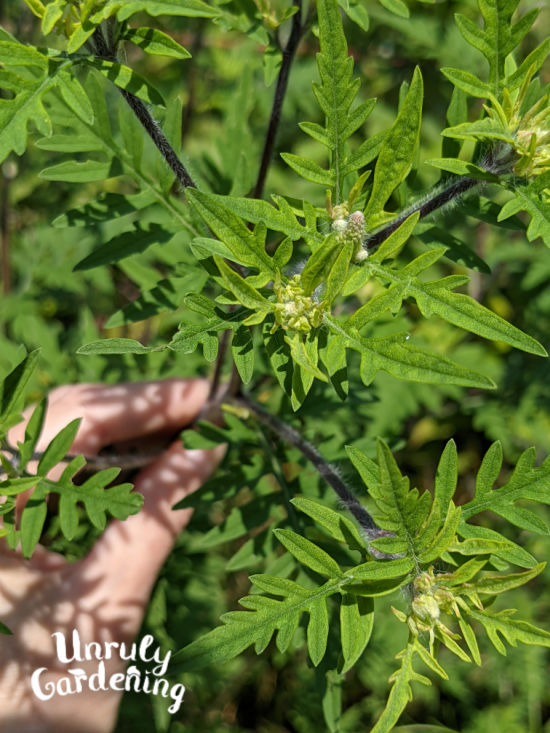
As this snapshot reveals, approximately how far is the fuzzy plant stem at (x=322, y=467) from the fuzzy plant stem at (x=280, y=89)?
75 centimetres

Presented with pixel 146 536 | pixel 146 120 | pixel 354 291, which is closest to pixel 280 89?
pixel 146 120

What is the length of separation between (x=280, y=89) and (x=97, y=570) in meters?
1.61

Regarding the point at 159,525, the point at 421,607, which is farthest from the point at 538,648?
the point at 421,607

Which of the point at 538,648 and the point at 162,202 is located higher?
the point at 162,202

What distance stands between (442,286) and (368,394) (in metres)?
1.20

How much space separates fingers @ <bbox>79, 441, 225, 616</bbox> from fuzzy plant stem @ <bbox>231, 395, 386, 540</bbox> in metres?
0.32

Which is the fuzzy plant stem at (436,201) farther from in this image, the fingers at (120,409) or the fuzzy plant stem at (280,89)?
the fingers at (120,409)

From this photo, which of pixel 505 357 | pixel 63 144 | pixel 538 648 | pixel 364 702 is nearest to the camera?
pixel 63 144

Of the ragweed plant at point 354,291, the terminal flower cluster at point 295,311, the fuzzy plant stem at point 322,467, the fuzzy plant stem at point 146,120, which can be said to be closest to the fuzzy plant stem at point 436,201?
the ragweed plant at point 354,291

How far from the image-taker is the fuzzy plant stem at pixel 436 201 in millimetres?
1462

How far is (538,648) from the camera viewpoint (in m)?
3.59

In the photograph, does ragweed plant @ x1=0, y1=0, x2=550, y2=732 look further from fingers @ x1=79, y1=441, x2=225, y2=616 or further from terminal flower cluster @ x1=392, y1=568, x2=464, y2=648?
fingers @ x1=79, y1=441, x2=225, y2=616

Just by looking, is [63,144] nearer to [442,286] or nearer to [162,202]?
[162,202]

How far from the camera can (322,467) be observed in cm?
176
